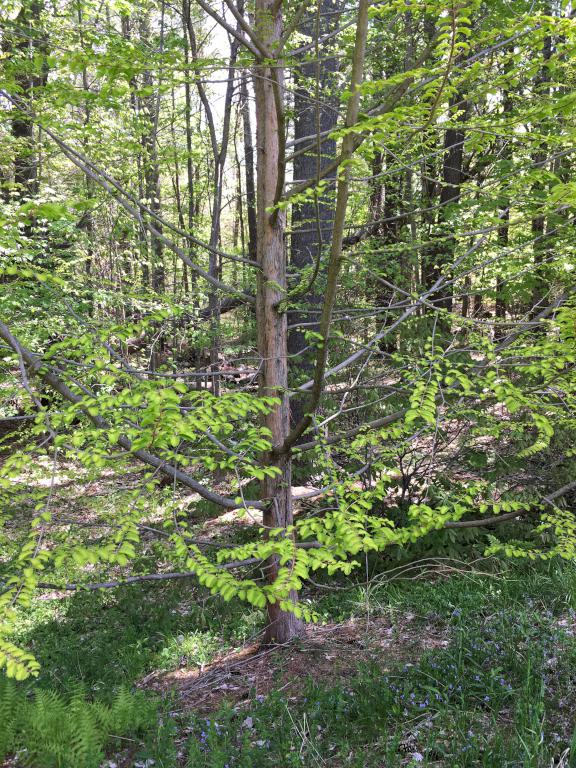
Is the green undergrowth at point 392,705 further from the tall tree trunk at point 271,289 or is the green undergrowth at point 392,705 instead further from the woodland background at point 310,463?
the tall tree trunk at point 271,289

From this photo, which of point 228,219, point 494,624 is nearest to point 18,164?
point 494,624

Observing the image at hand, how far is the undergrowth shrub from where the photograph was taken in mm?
3176

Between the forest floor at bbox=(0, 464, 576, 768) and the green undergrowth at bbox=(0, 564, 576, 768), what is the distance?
11mm

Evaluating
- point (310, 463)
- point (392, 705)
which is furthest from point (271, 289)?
point (310, 463)

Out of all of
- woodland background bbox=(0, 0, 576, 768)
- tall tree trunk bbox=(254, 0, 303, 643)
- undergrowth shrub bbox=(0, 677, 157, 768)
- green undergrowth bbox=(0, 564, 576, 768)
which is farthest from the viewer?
tall tree trunk bbox=(254, 0, 303, 643)

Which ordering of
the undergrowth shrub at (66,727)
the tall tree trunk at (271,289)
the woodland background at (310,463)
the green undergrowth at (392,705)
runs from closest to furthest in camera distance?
the woodland background at (310,463)
the green undergrowth at (392,705)
the undergrowth shrub at (66,727)
the tall tree trunk at (271,289)

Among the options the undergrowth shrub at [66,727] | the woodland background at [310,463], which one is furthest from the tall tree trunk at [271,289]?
the undergrowth shrub at [66,727]

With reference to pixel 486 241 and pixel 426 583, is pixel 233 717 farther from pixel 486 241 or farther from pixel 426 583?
pixel 486 241

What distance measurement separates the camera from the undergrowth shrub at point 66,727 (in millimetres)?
3176

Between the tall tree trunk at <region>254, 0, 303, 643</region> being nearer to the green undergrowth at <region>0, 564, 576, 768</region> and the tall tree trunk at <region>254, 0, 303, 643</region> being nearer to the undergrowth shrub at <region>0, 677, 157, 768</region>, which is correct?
the green undergrowth at <region>0, 564, 576, 768</region>

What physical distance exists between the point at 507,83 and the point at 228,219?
77.6ft

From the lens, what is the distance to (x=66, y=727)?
3383 millimetres

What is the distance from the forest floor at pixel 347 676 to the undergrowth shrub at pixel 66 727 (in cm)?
2

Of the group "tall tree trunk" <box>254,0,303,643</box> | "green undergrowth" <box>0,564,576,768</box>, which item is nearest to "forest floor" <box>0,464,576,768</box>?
"green undergrowth" <box>0,564,576,768</box>
